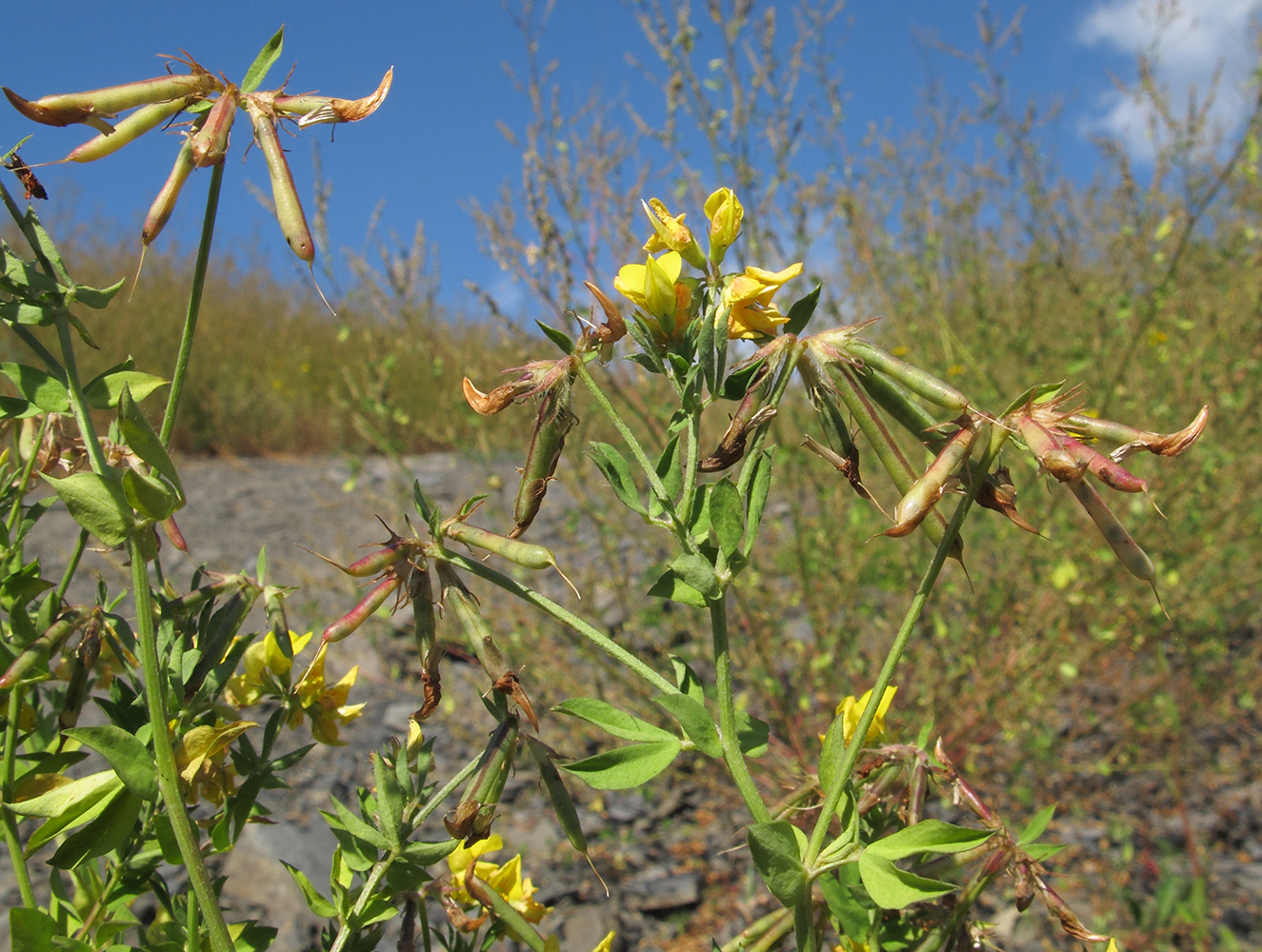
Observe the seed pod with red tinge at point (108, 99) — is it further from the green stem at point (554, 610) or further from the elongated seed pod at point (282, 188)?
the green stem at point (554, 610)

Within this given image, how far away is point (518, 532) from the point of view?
2.34ft

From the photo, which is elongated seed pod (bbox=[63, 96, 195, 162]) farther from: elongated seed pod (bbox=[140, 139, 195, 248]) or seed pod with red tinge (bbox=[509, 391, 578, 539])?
seed pod with red tinge (bbox=[509, 391, 578, 539])

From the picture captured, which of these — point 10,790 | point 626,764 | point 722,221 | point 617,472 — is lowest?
point 10,790

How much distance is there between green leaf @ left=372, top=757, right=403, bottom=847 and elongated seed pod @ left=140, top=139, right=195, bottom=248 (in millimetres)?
428

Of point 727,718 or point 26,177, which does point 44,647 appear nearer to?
point 26,177

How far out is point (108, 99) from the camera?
0.57 metres

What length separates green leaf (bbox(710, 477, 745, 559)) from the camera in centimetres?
63

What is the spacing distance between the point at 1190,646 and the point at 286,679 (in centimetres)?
349

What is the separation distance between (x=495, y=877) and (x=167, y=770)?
0.40 metres

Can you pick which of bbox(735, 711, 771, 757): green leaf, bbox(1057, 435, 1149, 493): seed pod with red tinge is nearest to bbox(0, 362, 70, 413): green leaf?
bbox(735, 711, 771, 757): green leaf

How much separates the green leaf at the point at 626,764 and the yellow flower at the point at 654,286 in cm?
35

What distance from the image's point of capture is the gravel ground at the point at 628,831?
2.40 m

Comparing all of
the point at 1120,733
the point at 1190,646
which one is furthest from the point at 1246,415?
the point at 1120,733

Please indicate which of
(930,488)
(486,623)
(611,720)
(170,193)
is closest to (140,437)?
(170,193)
